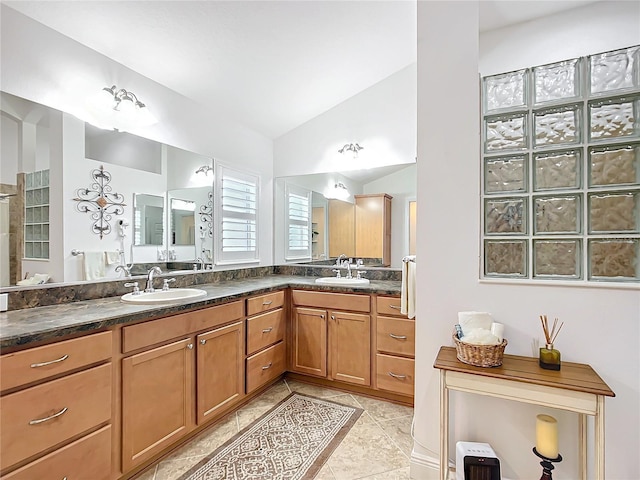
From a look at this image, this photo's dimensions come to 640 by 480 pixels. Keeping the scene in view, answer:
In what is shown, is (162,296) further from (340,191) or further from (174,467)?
(340,191)

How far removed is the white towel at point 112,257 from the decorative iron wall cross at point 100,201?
0.13m

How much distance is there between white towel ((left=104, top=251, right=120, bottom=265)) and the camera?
83.3 inches

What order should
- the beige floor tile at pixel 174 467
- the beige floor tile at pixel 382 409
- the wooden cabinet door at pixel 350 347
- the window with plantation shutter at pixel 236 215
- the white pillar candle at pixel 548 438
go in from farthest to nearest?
the window with plantation shutter at pixel 236 215, the wooden cabinet door at pixel 350 347, the beige floor tile at pixel 382 409, the beige floor tile at pixel 174 467, the white pillar candle at pixel 548 438

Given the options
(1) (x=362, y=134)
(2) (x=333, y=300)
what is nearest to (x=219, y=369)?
(2) (x=333, y=300)

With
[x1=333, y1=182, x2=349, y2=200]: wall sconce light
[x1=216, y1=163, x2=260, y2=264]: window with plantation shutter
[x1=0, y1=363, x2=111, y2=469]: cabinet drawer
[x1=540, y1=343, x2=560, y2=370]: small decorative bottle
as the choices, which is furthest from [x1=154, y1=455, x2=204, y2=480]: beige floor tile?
[x1=333, y1=182, x2=349, y2=200]: wall sconce light

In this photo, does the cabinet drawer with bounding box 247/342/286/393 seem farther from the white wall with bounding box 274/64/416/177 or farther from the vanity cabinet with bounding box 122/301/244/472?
the white wall with bounding box 274/64/416/177

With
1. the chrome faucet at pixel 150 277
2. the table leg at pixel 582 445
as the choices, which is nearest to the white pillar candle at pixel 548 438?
the table leg at pixel 582 445

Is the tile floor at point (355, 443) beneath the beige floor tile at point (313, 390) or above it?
above

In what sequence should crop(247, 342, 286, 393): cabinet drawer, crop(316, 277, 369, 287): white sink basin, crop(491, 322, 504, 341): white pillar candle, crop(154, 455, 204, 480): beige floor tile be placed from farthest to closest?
crop(316, 277, 369, 287): white sink basin
crop(247, 342, 286, 393): cabinet drawer
crop(154, 455, 204, 480): beige floor tile
crop(491, 322, 504, 341): white pillar candle

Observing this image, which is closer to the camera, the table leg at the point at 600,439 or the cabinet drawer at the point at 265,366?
the table leg at the point at 600,439

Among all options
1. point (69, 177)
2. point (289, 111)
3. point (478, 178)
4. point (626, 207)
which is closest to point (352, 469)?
point (478, 178)

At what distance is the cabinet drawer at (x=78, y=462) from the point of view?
4.11ft

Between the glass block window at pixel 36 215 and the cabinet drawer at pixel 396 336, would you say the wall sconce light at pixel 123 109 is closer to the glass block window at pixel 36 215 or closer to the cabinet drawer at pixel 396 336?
the glass block window at pixel 36 215

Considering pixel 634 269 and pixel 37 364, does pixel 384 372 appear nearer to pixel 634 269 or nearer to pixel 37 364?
pixel 634 269
